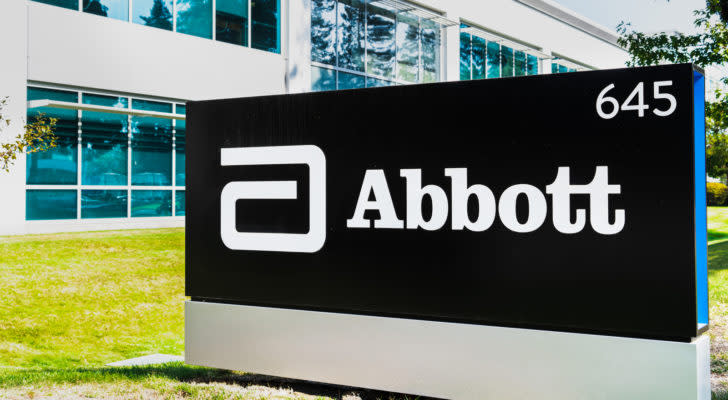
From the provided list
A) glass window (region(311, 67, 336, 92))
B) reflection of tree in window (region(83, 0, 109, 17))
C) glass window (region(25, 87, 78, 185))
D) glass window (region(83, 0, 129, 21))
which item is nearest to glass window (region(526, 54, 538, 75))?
glass window (region(311, 67, 336, 92))

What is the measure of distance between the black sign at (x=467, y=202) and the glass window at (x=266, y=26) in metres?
A: 14.5

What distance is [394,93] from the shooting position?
4.68 metres

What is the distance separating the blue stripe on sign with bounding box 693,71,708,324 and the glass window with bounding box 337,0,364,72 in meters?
17.9

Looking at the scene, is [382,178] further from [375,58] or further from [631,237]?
[375,58]

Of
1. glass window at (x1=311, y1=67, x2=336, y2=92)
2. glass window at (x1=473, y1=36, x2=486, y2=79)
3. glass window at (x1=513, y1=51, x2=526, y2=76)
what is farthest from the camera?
glass window at (x1=513, y1=51, x2=526, y2=76)

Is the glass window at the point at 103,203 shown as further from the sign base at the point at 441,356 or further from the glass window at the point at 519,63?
the glass window at the point at 519,63

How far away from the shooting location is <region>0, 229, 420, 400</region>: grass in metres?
4.96

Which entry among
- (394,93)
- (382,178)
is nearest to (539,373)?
(382,178)

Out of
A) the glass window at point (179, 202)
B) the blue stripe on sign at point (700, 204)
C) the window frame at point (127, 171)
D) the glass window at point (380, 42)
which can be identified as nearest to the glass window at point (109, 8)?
the window frame at point (127, 171)

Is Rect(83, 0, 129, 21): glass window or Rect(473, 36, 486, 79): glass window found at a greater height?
Rect(473, 36, 486, 79): glass window

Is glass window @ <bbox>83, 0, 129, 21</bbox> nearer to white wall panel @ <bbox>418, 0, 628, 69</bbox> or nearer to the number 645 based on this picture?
white wall panel @ <bbox>418, 0, 628, 69</bbox>

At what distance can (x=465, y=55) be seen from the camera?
1073 inches

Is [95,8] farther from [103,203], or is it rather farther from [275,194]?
[275,194]

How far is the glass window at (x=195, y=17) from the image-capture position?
17.5 metres
